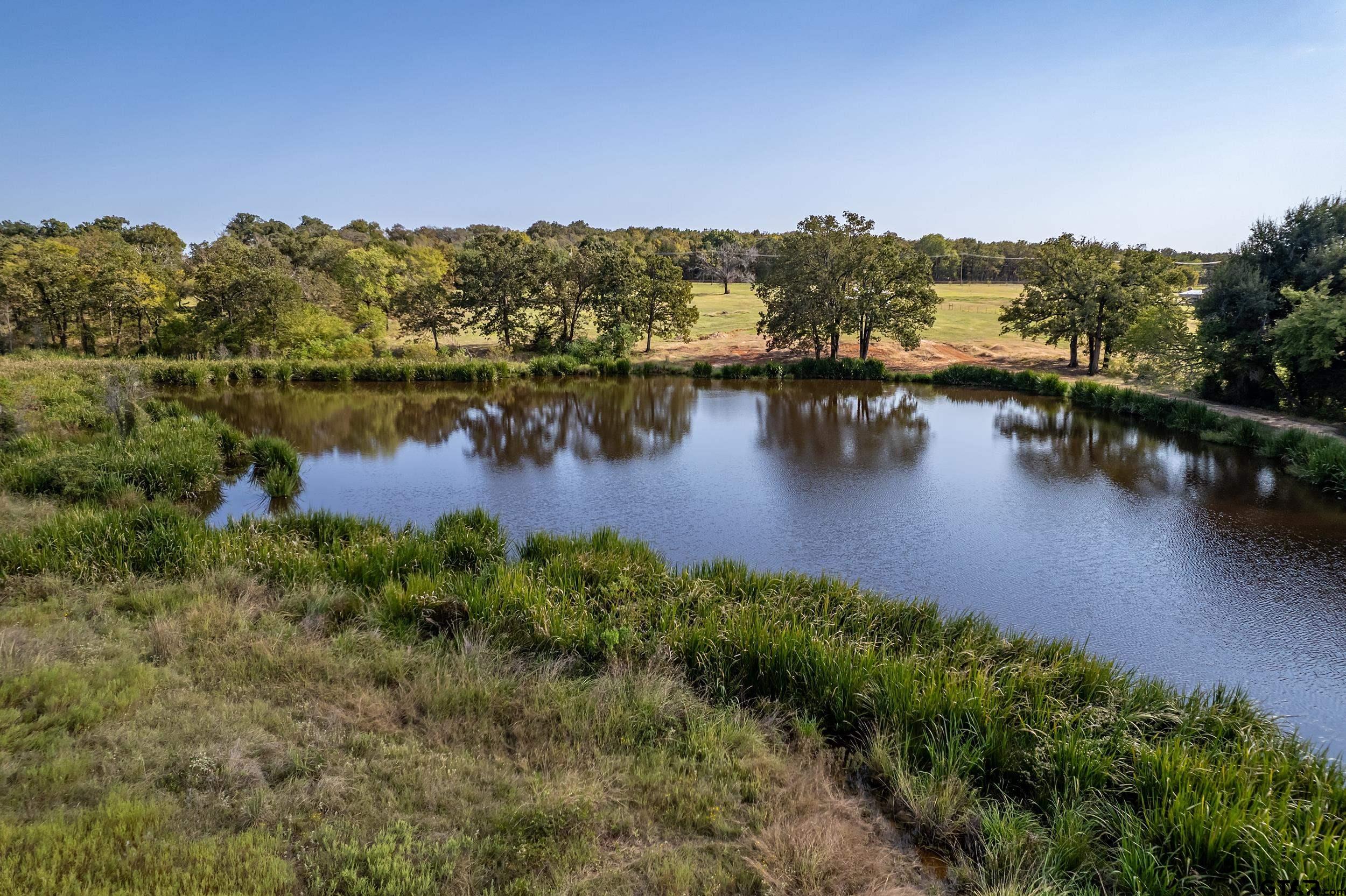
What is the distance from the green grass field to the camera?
4041 centimetres

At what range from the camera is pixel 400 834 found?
4.13 metres

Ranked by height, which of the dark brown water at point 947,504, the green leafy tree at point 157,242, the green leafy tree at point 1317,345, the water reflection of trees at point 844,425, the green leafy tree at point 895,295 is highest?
the green leafy tree at point 157,242

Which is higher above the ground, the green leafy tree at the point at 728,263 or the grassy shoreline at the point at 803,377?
the green leafy tree at the point at 728,263

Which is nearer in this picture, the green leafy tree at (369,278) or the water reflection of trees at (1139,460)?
the water reflection of trees at (1139,460)

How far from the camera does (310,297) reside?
34625 mm

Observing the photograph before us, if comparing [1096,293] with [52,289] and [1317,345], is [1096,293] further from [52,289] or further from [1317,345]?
[52,289]

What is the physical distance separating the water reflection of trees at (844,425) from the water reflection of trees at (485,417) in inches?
115

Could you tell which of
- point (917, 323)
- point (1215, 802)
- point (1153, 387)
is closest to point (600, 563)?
point (1215, 802)

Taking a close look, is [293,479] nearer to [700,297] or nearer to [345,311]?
[345,311]

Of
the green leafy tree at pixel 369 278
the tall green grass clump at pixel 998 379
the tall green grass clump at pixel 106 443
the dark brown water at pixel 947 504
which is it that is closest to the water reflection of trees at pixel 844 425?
the dark brown water at pixel 947 504

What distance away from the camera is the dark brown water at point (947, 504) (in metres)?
8.67

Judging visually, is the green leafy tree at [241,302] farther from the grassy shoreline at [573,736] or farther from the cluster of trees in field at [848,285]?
the grassy shoreline at [573,736]

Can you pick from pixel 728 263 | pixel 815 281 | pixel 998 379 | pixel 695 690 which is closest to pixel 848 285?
pixel 815 281

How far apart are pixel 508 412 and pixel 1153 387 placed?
75.3 feet
